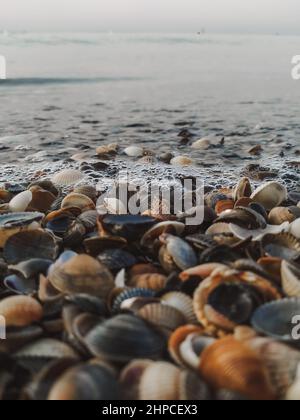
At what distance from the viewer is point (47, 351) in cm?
226

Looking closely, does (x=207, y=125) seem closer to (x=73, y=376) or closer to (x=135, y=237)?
(x=135, y=237)

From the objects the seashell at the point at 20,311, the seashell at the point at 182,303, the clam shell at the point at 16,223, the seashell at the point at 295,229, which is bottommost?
the seashell at the point at 20,311

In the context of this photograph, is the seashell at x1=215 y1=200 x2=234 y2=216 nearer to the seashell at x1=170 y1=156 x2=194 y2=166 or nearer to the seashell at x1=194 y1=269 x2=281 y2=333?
the seashell at x1=194 y1=269 x2=281 y2=333

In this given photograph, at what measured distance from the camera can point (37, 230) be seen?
3.36 metres

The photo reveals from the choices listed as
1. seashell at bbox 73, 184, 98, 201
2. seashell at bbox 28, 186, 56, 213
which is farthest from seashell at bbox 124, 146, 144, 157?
seashell at bbox 28, 186, 56, 213

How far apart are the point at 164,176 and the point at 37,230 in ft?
8.65

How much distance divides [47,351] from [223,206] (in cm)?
225

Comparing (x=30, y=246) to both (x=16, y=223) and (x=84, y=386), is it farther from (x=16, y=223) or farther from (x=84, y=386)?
(x=84, y=386)

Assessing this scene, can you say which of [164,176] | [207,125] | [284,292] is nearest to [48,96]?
[207,125]

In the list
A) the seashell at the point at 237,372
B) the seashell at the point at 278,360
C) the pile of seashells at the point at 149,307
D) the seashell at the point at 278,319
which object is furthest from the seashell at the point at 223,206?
the seashell at the point at 237,372

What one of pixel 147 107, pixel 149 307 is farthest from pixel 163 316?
pixel 147 107

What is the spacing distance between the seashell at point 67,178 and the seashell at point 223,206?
1900 mm

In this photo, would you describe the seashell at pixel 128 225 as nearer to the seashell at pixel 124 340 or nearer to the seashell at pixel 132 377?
the seashell at pixel 124 340

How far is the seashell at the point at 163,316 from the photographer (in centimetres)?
242
